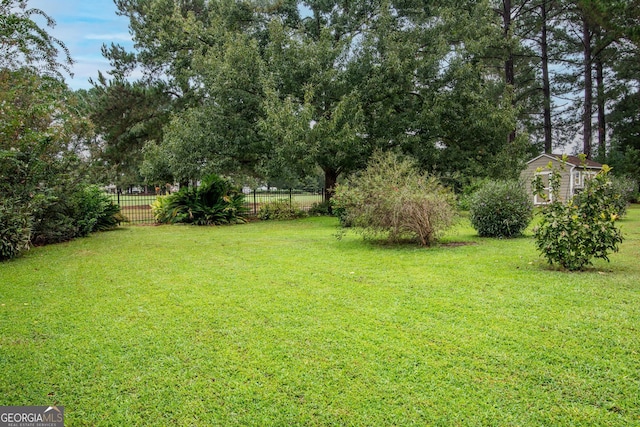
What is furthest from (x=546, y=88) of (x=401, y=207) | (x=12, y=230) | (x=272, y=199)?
(x=12, y=230)

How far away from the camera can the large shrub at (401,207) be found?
6.68 m

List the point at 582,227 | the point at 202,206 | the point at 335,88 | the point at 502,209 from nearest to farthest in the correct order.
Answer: the point at 582,227
the point at 502,209
the point at 202,206
the point at 335,88

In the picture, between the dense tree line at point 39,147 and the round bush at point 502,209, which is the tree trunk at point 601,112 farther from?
the dense tree line at point 39,147

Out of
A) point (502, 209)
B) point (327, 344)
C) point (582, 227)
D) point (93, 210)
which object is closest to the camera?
point (327, 344)

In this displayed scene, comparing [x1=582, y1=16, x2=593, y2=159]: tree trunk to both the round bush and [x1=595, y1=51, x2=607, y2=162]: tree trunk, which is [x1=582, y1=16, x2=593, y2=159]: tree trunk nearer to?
[x1=595, y1=51, x2=607, y2=162]: tree trunk

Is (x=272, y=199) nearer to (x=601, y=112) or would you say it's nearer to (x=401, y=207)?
(x=401, y=207)

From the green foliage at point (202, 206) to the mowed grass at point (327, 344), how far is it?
Result: 6687 millimetres

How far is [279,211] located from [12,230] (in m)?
8.50

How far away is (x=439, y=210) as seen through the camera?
669 cm

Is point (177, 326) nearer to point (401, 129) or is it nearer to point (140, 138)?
point (401, 129)

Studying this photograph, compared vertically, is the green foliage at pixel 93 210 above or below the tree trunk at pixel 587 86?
below

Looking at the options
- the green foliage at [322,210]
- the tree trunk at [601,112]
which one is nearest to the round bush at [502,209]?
the green foliage at [322,210]

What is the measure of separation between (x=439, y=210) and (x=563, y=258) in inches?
83.7

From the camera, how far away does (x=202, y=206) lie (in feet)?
39.8
